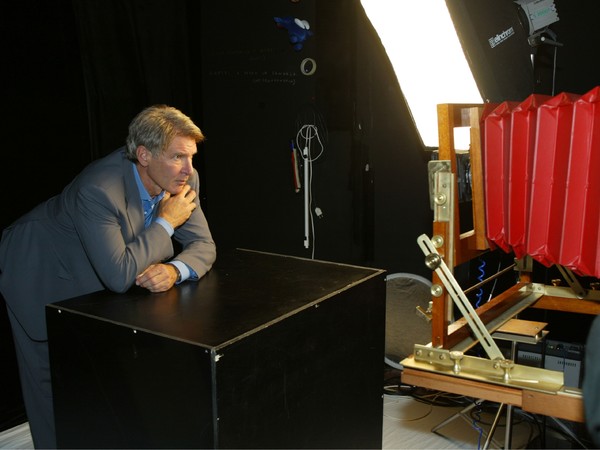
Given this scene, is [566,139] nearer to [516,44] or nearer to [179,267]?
[516,44]

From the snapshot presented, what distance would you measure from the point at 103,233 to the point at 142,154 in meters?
0.31

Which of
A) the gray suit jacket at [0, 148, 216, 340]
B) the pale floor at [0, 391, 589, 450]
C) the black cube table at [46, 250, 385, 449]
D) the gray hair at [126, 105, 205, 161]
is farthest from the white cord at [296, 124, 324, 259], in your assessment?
the black cube table at [46, 250, 385, 449]

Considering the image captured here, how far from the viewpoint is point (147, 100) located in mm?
3479

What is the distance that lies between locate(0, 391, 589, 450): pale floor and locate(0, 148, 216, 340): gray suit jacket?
3.50 ft

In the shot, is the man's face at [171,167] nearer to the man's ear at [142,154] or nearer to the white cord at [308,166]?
the man's ear at [142,154]

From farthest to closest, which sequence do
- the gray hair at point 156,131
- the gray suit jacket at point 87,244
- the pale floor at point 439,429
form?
the pale floor at point 439,429 → the gray hair at point 156,131 → the gray suit jacket at point 87,244

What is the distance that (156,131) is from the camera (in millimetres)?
1921

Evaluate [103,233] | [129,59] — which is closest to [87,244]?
[103,233]

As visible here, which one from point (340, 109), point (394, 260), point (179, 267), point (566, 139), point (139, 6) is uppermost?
point (139, 6)

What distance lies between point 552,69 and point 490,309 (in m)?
1.29

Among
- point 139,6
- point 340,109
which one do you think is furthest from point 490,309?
point 139,6

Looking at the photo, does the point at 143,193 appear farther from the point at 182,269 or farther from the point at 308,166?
the point at 308,166

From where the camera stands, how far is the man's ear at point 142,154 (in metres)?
1.92

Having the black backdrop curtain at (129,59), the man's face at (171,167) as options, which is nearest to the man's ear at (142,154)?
the man's face at (171,167)
